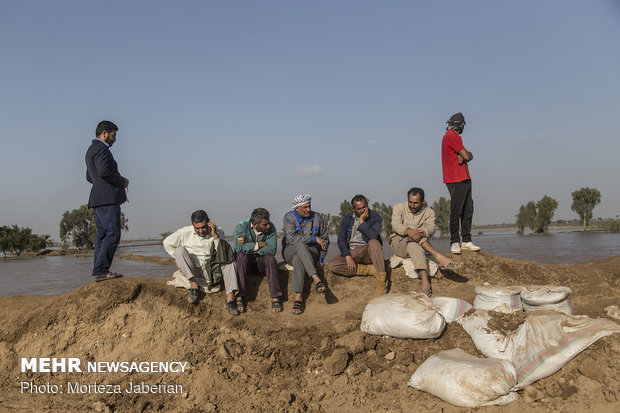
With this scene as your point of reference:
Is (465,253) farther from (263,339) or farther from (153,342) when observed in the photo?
(153,342)

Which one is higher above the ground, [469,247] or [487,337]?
[469,247]

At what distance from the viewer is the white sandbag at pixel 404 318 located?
4.01m

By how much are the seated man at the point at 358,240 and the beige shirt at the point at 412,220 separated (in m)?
0.26

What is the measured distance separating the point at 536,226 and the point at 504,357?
2789cm

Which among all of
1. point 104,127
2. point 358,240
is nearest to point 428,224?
point 358,240

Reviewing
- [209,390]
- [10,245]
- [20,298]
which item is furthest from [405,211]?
[10,245]

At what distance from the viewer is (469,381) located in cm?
318

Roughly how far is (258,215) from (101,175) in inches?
81.6

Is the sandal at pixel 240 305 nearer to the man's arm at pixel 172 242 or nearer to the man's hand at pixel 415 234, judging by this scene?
the man's arm at pixel 172 242

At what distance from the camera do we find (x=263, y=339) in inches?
171

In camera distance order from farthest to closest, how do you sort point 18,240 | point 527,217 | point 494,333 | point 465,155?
point 527,217, point 18,240, point 465,155, point 494,333

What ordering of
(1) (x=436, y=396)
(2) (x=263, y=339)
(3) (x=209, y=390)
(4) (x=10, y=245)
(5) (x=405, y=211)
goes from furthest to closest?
(4) (x=10, y=245) < (5) (x=405, y=211) < (2) (x=263, y=339) < (3) (x=209, y=390) < (1) (x=436, y=396)

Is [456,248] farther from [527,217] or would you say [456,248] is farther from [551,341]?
[527,217]

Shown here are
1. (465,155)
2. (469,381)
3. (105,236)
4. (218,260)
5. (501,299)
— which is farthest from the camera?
(465,155)
